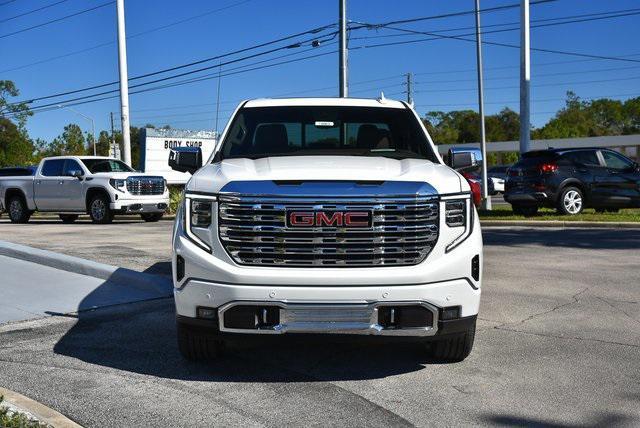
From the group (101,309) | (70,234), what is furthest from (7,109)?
(101,309)

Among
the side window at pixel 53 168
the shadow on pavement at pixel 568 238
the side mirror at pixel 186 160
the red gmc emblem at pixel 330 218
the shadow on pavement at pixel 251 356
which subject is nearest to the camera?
the red gmc emblem at pixel 330 218

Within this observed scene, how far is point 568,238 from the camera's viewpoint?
13625mm

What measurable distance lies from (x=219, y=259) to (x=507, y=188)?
15248 millimetres

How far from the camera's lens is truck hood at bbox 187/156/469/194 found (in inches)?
180

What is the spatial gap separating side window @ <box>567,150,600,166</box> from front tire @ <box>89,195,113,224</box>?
1223cm

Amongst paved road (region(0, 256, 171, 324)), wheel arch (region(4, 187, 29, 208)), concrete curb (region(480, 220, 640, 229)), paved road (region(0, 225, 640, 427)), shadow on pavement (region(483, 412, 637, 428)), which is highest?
wheel arch (region(4, 187, 29, 208))

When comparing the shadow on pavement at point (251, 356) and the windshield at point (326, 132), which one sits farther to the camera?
the windshield at point (326, 132)

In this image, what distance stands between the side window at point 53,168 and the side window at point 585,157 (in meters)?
14.1

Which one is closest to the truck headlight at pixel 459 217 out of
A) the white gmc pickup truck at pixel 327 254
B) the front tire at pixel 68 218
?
the white gmc pickup truck at pixel 327 254

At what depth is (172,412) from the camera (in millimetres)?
4156

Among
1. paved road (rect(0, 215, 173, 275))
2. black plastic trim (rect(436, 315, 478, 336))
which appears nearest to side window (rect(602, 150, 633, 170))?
paved road (rect(0, 215, 173, 275))

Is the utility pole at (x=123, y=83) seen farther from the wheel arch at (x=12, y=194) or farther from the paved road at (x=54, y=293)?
the paved road at (x=54, y=293)

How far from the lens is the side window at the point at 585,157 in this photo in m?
17.9

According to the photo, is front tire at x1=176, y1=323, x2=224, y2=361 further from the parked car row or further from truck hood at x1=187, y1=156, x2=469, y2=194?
the parked car row
